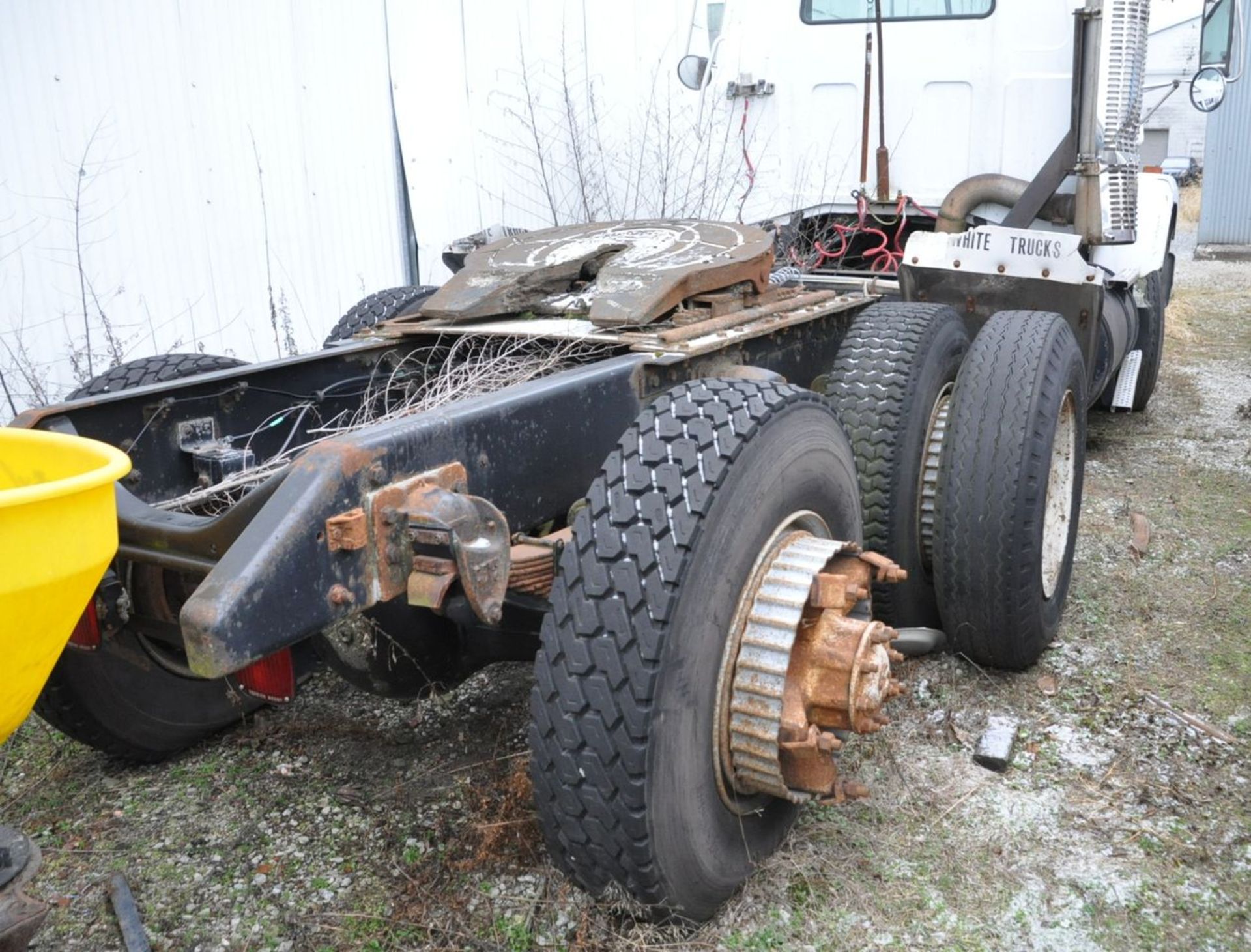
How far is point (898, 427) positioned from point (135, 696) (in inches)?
86.2

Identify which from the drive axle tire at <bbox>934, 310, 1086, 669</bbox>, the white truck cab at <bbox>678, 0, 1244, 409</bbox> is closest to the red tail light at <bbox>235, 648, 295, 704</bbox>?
the drive axle tire at <bbox>934, 310, 1086, 669</bbox>

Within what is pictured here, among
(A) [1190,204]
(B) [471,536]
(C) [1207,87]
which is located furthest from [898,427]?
(A) [1190,204]

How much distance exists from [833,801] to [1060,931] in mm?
531

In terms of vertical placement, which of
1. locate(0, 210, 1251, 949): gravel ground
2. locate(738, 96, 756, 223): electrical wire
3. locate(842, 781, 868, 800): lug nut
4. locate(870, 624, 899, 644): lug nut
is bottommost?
locate(0, 210, 1251, 949): gravel ground

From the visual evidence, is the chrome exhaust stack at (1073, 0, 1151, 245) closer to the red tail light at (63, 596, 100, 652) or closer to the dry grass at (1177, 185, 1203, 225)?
the red tail light at (63, 596, 100, 652)

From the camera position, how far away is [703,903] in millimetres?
2154

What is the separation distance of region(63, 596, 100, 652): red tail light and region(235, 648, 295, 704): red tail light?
290 mm

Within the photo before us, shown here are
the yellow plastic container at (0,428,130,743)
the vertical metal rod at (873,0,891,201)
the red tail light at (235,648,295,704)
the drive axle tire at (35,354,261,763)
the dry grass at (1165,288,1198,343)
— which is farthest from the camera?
the dry grass at (1165,288,1198,343)

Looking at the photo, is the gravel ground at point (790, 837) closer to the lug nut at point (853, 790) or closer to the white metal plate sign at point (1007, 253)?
the lug nut at point (853, 790)

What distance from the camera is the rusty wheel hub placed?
2.13 meters

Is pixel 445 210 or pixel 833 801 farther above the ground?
pixel 445 210

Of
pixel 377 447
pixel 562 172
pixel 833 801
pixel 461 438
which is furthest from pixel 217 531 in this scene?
pixel 562 172

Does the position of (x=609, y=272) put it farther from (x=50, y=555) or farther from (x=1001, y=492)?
(x=50, y=555)

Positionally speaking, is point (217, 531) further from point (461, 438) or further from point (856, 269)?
point (856, 269)
